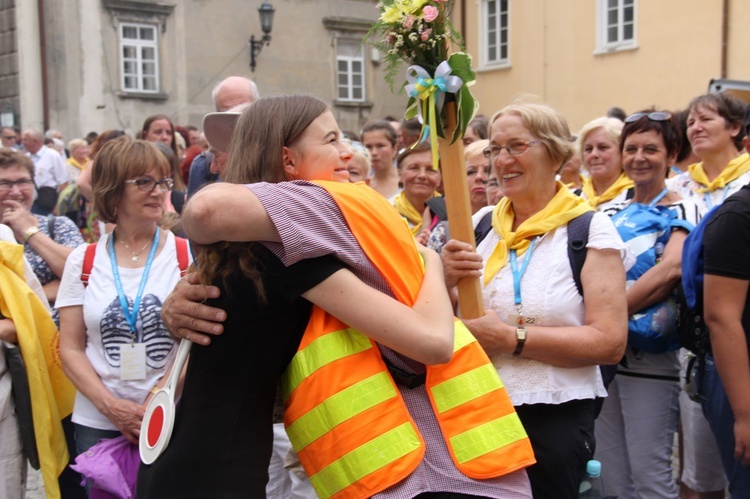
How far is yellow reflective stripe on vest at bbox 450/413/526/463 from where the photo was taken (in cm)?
221

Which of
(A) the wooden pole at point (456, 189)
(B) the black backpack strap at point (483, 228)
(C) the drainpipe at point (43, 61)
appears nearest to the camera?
(A) the wooden pole at point (456, 189)

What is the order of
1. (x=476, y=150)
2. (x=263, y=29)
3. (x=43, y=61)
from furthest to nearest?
(x=263, y=29) < (x=43, y=61) < (x=476, y=150)

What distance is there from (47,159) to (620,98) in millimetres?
11894

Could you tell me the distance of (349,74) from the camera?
81.7ft

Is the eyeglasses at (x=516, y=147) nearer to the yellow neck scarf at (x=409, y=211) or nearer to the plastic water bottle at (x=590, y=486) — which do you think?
the plastic water bottle at (x=590, y=486)

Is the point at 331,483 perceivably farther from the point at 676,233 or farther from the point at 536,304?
the point at 676,233

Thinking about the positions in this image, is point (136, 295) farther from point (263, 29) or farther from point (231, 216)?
point (263, 29)

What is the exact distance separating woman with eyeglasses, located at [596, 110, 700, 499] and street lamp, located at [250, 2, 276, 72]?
710 inches

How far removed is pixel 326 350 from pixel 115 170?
230 cm

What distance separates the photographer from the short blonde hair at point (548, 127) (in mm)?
3473

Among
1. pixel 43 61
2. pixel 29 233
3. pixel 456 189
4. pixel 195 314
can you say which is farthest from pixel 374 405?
pixel 43 61

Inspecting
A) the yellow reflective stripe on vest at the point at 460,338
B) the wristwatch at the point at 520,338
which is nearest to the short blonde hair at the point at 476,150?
the wristwatch at the point at 520,338

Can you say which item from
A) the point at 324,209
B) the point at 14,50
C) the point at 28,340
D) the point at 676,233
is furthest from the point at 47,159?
the point at 324,209

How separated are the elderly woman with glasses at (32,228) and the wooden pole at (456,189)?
8.00 ft
